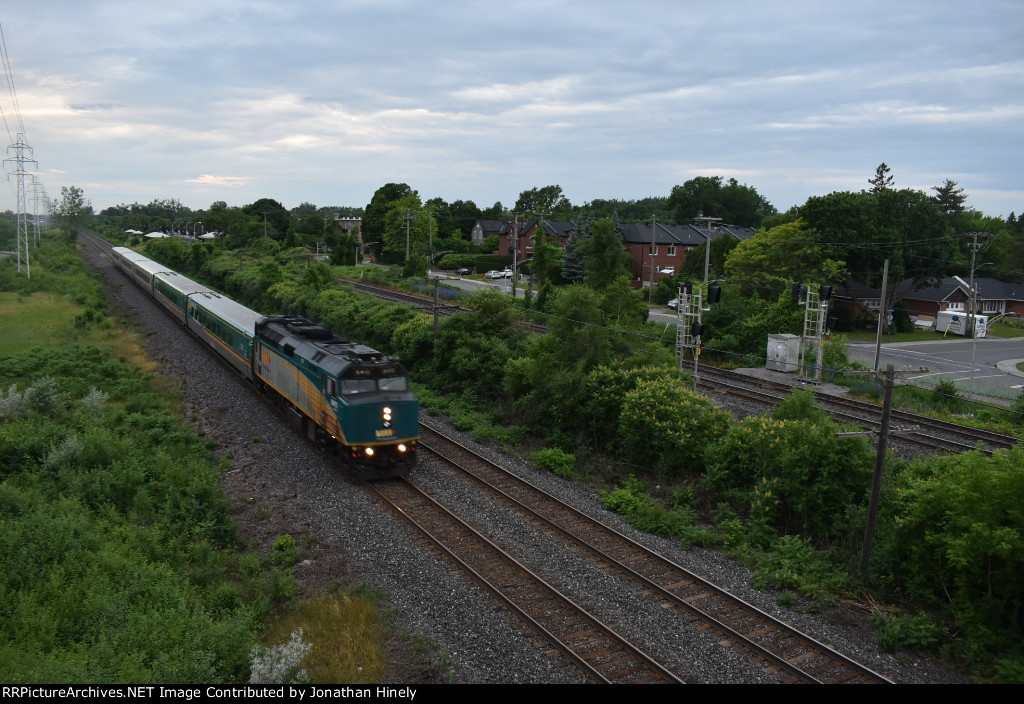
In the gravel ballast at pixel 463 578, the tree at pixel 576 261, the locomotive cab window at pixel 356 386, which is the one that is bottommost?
the gravel ballast at pixel 463 578

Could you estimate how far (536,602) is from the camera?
12562 mm

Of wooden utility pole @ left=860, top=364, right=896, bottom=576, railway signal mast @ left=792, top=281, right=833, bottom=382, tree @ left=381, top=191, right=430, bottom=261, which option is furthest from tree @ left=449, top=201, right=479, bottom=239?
wooden utility pole @ left=860, top=364, right=896, bottom=576

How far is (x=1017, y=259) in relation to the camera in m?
70.2

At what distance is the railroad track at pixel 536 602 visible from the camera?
34.7ft

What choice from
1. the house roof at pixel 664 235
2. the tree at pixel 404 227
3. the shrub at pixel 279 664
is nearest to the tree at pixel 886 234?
the house roof at pixel 664 235

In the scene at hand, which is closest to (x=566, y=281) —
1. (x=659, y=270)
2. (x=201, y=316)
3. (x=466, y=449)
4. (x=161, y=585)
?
(x=659, y=270)

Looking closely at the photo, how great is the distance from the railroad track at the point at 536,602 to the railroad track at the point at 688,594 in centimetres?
167

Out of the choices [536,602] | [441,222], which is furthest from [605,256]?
[441,222]

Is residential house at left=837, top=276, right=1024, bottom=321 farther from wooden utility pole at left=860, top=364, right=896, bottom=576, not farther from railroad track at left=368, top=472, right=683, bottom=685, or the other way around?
railroad track at left=368, top=472, right=683, bottom=685

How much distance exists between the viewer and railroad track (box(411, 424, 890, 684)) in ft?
35.2

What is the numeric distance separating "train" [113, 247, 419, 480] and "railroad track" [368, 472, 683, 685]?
4.66 feet

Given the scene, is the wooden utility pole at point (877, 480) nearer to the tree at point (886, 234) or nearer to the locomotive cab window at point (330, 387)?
the locomotive cab window at point (330, 387)

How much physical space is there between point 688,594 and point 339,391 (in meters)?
10.2

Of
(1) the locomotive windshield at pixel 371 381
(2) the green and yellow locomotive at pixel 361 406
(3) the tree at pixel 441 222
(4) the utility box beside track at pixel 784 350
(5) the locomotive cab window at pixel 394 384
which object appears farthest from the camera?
(3) the tree at pixel 441 222
